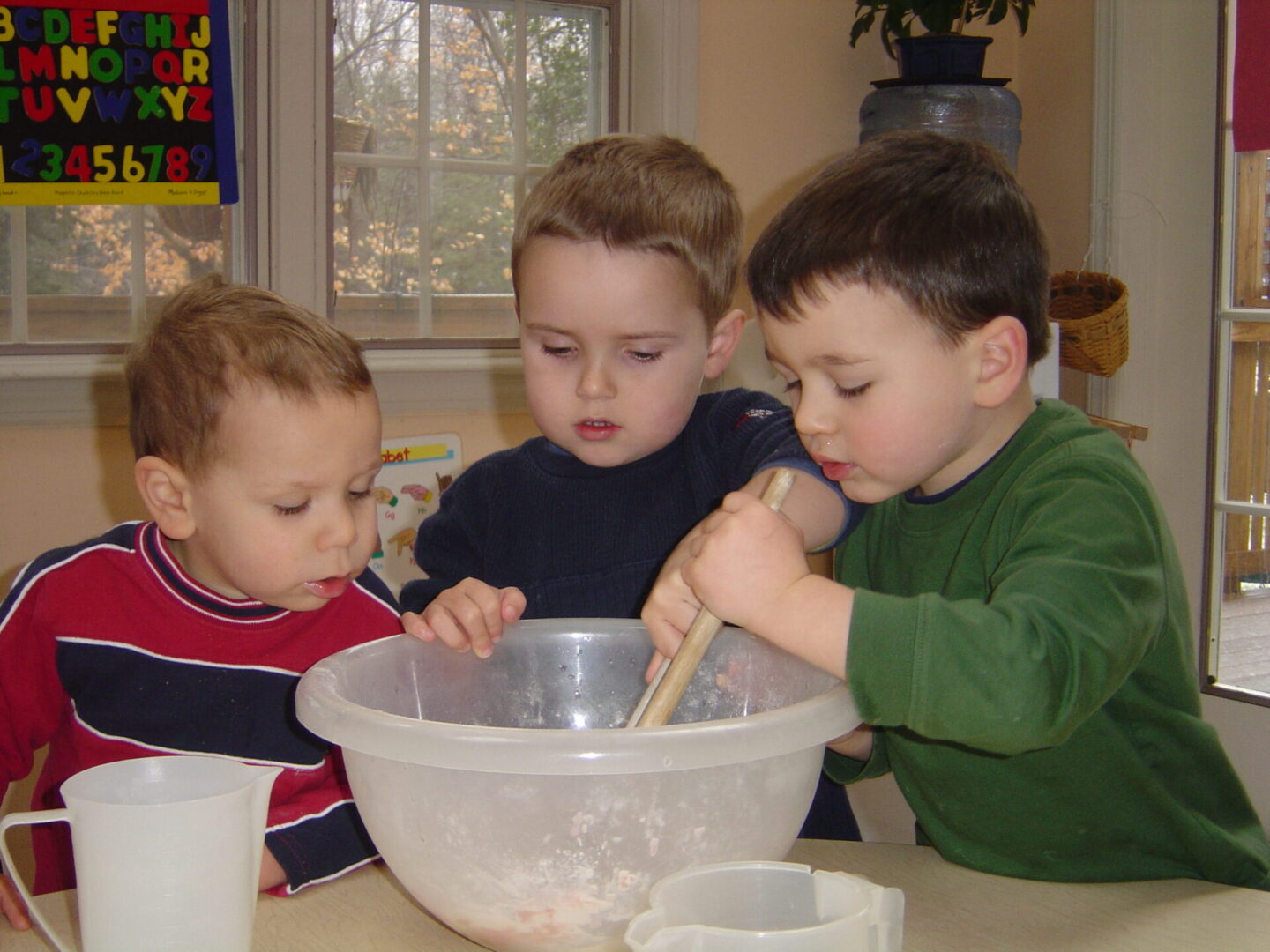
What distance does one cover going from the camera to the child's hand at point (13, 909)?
70 centimetres

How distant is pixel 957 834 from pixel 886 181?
1.53 ft

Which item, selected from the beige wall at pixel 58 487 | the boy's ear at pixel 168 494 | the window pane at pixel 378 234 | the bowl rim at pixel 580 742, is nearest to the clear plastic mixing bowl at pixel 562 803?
the bowl rim at pixel 580 742

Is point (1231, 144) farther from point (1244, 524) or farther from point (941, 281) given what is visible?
point (941, 281)

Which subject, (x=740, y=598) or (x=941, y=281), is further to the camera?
(x=941, y=281)

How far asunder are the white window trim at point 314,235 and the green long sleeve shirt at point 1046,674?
1.27 meters

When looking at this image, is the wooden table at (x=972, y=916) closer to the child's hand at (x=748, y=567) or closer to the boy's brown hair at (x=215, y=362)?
the child's hand at (x=748, y=567)

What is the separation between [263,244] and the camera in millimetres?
2041

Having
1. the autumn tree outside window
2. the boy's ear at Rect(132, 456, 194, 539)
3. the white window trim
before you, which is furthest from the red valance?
the boy's ear at Rect(132, 456, 194, 539)

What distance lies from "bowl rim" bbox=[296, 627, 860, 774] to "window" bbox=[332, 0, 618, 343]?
1.69m

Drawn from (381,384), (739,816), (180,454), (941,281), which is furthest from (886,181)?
(381,384)

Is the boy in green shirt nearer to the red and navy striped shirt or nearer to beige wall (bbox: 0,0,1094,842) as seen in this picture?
the red and navy striped shirt

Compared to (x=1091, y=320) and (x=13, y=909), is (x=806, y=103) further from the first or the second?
(x=13, y=909)

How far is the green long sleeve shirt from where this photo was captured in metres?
0.62

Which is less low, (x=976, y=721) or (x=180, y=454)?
(x=180, y=454)
